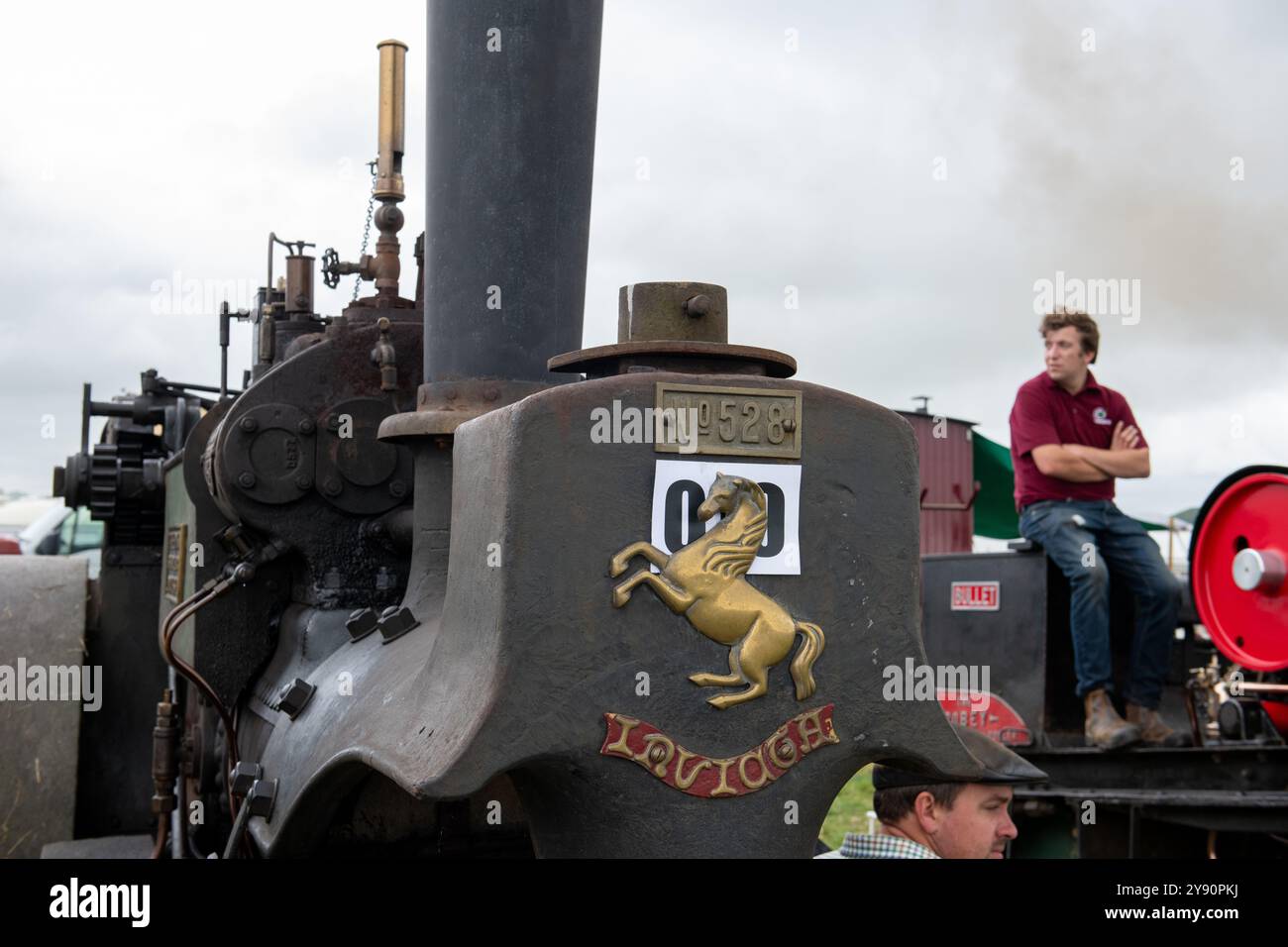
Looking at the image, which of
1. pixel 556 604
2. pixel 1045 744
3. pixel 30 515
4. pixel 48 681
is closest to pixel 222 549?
pixel 48 681

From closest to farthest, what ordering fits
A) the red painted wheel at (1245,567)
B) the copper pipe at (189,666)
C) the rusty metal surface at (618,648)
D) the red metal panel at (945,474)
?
the rusty metal surface at (618,648) < the copper pipe at (189,666) < the red painted wheel at (1245,567) < the red metal panel at (945,474)

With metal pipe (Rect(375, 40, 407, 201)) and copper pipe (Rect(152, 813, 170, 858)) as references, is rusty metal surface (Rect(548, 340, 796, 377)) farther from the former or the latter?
copper pipe (Rect(152, 813, 170, 858))

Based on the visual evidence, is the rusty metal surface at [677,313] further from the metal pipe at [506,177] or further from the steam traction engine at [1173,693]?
the steam traction engine at [1173,693]

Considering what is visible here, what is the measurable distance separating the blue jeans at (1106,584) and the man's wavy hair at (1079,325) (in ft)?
2.00

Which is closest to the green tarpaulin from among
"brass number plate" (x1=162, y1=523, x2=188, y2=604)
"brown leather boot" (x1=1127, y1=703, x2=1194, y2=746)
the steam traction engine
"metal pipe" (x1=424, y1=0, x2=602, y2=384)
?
the steam traction engine

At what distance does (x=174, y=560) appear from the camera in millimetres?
4285

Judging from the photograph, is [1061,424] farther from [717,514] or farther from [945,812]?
[717,514]

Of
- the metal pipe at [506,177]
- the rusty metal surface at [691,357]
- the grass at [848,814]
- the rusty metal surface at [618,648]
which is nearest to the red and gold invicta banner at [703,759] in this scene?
the rusty metal surface at [618,648]

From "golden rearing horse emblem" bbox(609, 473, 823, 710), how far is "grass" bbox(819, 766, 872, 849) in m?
4.97

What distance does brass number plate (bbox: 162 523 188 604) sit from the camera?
13.2 ft

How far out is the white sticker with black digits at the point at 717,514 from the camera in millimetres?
2096

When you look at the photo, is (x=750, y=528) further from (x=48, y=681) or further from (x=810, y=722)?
(x=48, y=681)
